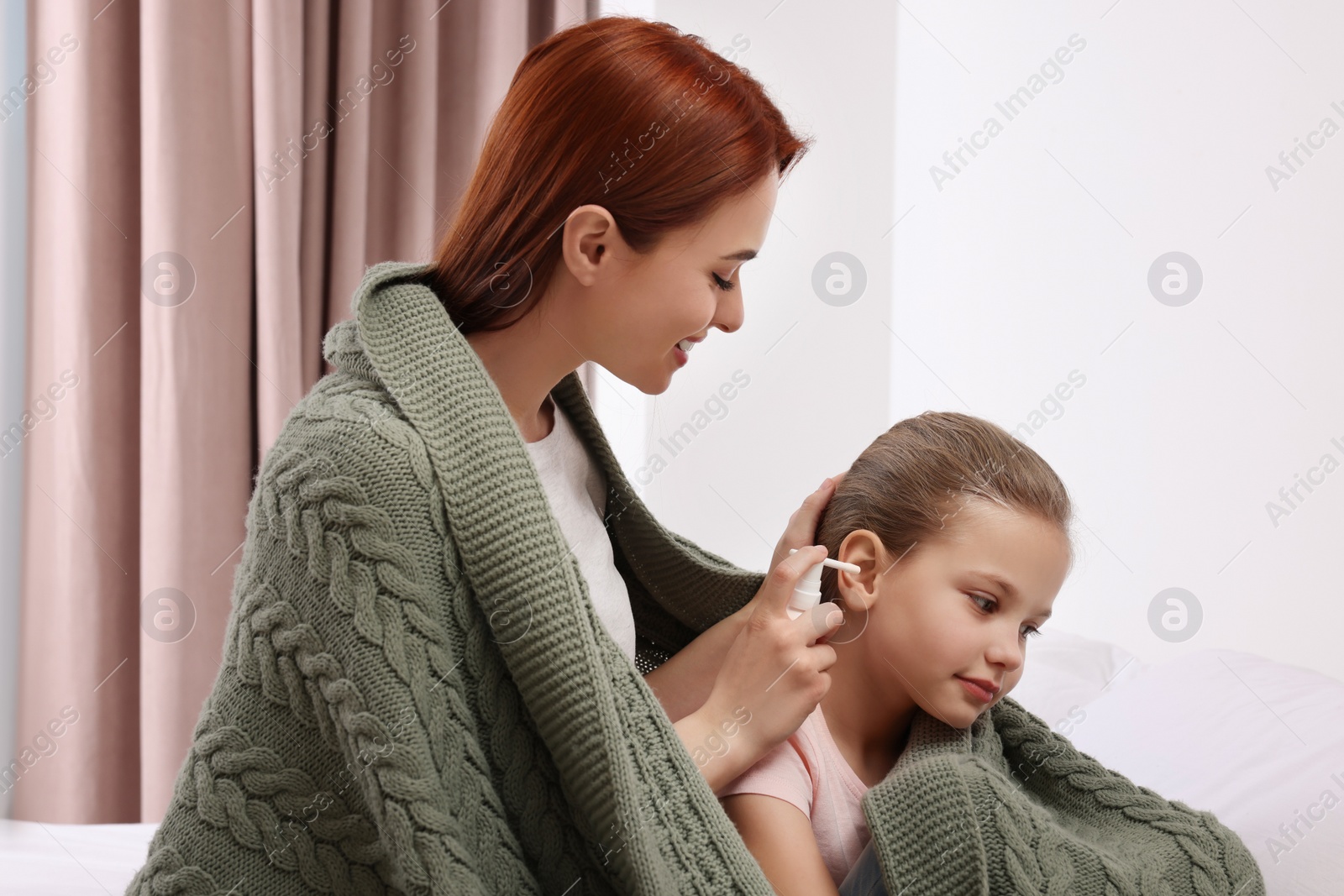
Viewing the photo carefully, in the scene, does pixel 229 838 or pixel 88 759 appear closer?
pixel 229 838

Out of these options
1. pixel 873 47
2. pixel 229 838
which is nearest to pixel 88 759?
pixel 229 838

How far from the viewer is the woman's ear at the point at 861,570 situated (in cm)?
115

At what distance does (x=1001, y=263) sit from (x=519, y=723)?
4.54ft

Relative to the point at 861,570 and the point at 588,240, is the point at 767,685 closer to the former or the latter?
the point at 861,570

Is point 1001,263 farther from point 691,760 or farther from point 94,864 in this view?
point 94,864

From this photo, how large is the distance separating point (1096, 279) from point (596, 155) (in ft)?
3.31

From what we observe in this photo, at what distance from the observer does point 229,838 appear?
87 centimetres

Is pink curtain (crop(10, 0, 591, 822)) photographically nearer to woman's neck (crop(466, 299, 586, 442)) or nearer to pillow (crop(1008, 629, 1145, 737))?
woman's neck (crop(466, 299, 586, 442))

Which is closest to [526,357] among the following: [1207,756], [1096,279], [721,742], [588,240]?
[588,240]

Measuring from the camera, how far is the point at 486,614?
2.97 feet

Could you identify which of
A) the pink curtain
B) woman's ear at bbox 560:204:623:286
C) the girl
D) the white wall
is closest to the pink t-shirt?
the girl

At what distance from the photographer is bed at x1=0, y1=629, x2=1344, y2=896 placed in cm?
105

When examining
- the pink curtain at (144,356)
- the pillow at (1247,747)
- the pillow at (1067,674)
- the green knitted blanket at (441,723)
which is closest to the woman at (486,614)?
the green knitted blanket at (441,723)

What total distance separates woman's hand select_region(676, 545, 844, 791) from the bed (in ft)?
1.47
